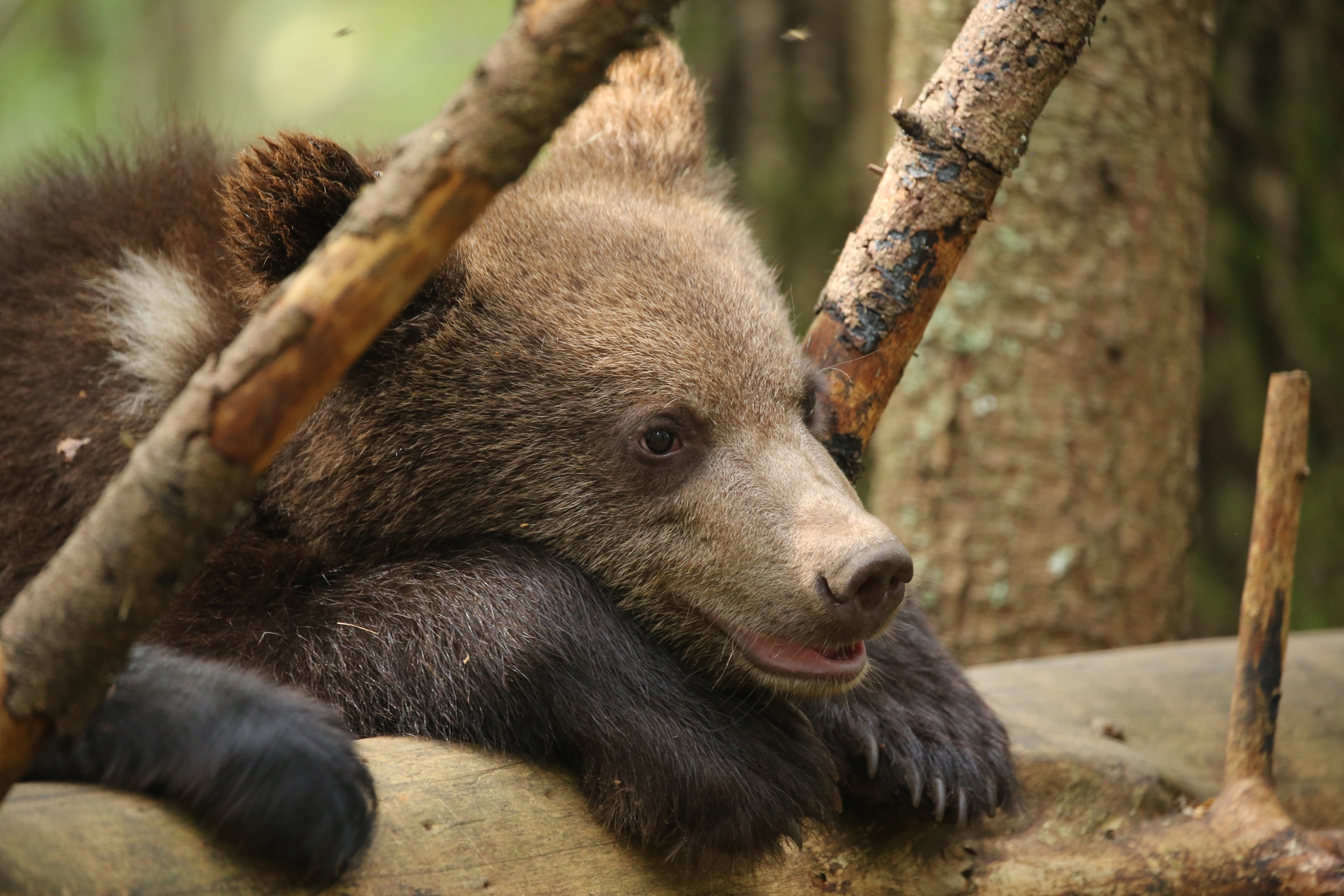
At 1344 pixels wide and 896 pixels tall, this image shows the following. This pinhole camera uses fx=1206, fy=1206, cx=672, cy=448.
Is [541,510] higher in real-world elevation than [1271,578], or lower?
higher

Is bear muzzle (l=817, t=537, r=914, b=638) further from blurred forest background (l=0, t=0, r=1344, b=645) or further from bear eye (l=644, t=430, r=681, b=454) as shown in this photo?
blurred forest background (l=0, t=0, r=1344, b=645)

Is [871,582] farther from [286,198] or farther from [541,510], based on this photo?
[286,198]

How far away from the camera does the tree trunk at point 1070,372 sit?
198 inches

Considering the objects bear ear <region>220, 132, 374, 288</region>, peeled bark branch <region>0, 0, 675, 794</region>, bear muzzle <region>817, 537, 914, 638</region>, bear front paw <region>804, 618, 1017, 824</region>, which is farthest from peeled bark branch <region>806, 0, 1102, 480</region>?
peeled bark branch <region>0, 0, 675, 794</region>

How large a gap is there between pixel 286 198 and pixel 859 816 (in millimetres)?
2075

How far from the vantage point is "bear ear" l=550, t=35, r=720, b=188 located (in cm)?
406

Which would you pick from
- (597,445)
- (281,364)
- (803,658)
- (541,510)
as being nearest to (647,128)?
(597,445)

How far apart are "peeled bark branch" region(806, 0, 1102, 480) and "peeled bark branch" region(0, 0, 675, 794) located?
1660mm

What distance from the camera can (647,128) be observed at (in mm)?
4172

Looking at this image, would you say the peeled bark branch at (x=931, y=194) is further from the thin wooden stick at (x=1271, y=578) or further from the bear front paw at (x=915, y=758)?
the thin wooden stick at (x=1271, y=578)

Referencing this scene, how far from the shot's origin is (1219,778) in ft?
13.5

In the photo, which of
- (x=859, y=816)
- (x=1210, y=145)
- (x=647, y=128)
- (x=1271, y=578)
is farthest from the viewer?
(x=1210, y=145)

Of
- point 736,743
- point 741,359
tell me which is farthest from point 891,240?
point 736,743

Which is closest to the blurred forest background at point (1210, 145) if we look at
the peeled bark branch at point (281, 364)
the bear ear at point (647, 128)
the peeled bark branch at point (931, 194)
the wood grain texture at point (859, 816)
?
the peeled bark branch at point (931, 194)
